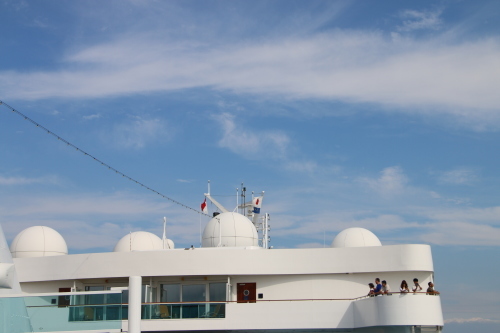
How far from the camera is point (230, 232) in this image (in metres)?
28.3

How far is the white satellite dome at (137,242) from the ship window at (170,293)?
15.4 ft

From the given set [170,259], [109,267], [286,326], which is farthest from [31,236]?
[286,326]

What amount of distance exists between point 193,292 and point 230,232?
11.1 ft

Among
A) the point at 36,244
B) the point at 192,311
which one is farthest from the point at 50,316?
the point at 36,244

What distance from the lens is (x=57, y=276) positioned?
26875mm

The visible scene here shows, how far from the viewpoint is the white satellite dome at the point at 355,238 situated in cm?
2794

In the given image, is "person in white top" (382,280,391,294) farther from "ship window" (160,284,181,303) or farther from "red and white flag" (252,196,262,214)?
"red and white flag" (252,196,262,214)

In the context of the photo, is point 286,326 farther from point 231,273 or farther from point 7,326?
point 7,326

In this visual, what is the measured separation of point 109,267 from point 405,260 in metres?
11.9

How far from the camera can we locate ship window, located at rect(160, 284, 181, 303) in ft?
86.4

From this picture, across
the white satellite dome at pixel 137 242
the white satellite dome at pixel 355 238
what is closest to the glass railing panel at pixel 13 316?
the white satellite dome at pixel 355 238

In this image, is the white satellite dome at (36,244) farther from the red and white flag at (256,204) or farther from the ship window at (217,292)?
the red and white flag at (256,204)

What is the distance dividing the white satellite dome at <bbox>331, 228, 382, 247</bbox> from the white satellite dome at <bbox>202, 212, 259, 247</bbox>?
3850 mm

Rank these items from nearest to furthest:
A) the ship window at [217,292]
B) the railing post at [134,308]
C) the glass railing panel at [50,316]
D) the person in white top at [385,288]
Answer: the glass railing panel at [50,316], the railing post at [134,308], the person in white top at [385,288], the ship window at [217,292]
